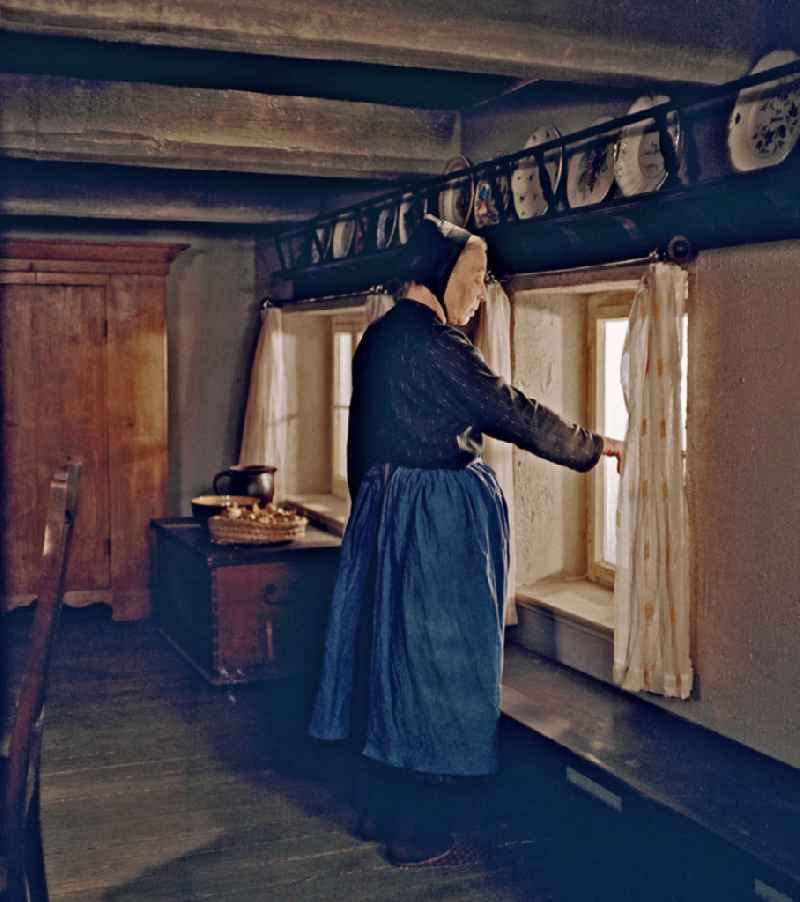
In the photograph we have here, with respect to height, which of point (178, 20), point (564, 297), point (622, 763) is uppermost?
point (178, 20)

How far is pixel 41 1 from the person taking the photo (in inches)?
117

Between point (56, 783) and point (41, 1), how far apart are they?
255 cm

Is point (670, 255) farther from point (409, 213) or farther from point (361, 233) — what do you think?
point (361, 233)

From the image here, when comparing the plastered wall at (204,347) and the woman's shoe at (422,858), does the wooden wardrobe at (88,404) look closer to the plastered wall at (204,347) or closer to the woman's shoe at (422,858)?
the plastered wall at (204,347)

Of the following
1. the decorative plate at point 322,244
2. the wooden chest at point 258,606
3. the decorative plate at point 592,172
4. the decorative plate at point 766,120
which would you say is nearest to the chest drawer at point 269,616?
the wooden chest at point 258,606

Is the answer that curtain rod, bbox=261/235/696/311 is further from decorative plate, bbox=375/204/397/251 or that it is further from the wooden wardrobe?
the wooden wardrobe

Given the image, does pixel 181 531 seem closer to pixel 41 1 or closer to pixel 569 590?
pixel 569 590

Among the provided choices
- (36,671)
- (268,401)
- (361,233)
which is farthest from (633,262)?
(268,401)

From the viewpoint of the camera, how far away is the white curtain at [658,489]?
12.1ft

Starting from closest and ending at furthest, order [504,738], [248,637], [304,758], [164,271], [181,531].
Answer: [504,738] → [304,758] → [248,637] → [181,531] → [164,271]

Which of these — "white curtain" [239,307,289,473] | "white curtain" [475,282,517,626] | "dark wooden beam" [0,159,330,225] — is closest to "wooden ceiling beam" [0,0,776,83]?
"white curtain" [475,282,517,626]

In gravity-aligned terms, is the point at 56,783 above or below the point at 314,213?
below

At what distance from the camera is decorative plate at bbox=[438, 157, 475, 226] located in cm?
490

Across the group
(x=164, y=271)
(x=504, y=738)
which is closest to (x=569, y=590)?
(x=504, y=738)
